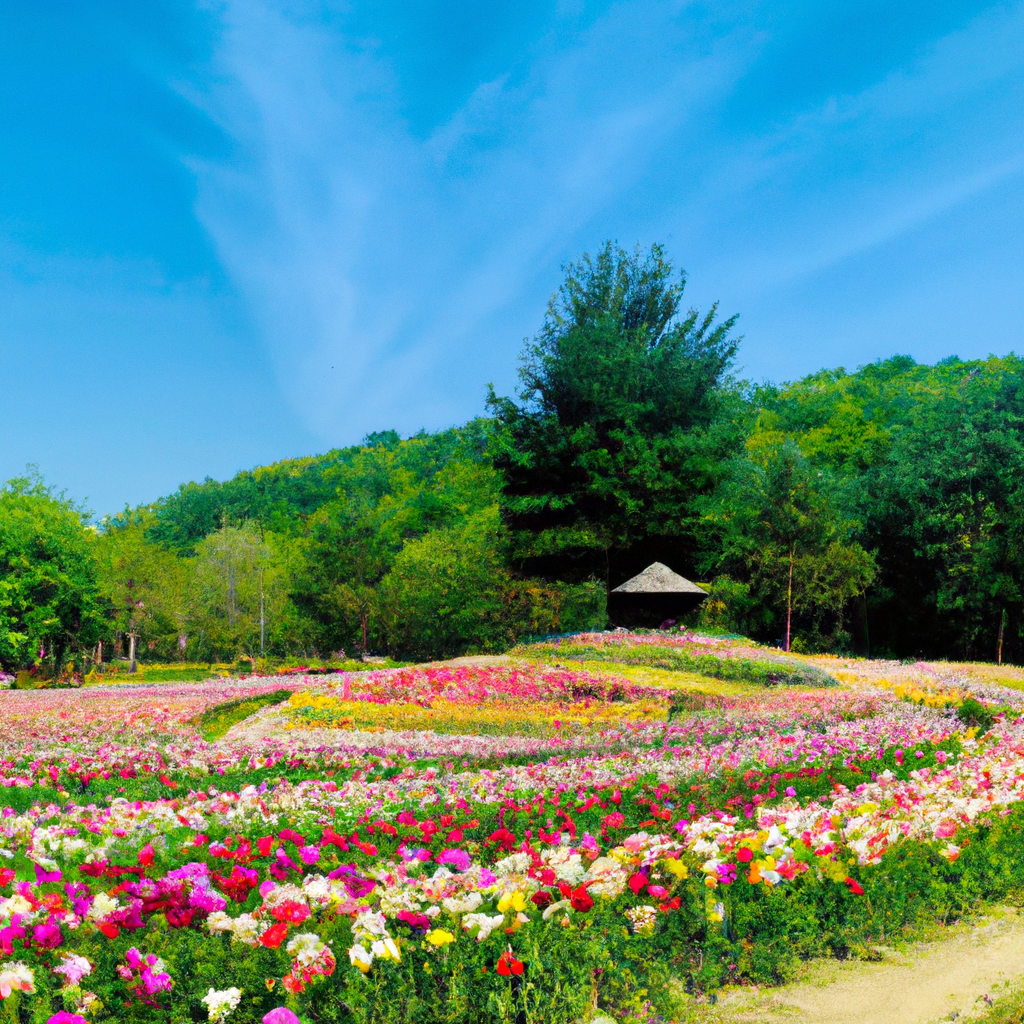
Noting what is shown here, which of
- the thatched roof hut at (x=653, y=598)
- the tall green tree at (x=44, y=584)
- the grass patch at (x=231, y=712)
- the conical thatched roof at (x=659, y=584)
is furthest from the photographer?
the tall green tree at (x=44, y=584)

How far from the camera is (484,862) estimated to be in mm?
4539

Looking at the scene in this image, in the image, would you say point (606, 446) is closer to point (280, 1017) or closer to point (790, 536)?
point (790, 536)

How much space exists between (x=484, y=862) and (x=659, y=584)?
19.2m

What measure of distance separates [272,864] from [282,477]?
78003 millimetres

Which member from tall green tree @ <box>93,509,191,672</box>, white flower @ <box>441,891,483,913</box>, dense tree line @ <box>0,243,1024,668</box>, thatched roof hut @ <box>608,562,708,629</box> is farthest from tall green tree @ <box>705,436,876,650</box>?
tall green tree @ <box>93,509,191,672</box>

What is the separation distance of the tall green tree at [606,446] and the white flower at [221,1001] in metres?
21.3

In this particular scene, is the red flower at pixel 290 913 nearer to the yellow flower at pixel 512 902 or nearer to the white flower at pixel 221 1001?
the white flower at pixel 221 1001

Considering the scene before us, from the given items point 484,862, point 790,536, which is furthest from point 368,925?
point 790,536

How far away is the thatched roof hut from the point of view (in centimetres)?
2319

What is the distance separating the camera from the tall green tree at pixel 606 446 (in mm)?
24625

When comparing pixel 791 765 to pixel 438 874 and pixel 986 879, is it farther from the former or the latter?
pixel 438 874

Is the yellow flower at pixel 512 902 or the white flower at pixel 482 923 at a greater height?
the yellow flower at pixel 512 902

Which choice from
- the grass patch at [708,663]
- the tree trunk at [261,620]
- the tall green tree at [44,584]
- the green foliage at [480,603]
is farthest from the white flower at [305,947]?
the tree trunk at [261,620]

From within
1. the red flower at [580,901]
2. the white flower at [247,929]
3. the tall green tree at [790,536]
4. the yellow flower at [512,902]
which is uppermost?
the tall green tree at [790,536]
